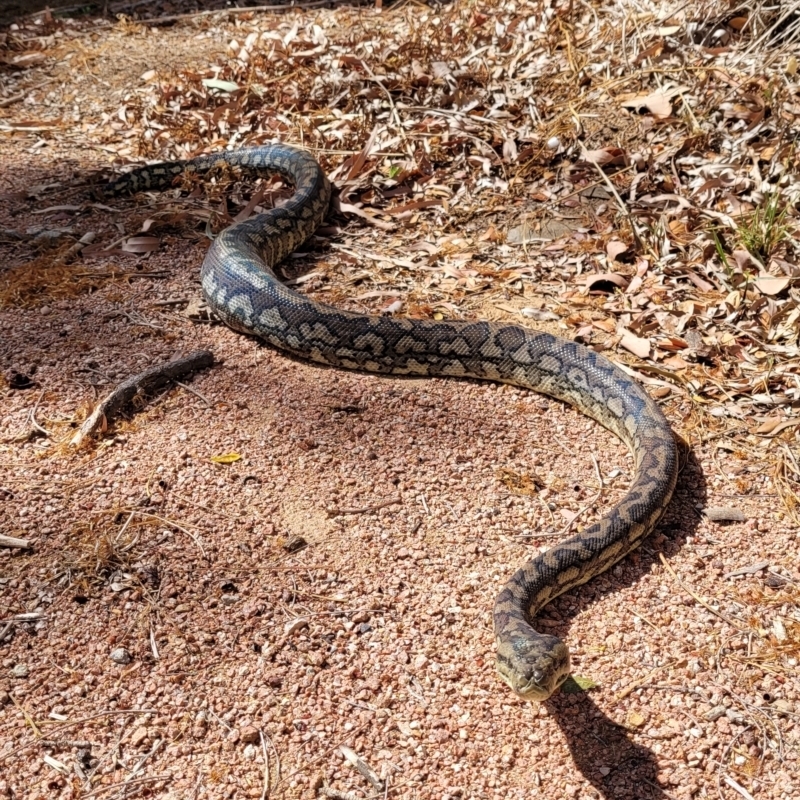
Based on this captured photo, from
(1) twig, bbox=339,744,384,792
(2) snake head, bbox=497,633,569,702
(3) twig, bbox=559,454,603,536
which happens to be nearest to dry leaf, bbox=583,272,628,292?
(3) twig, bbox=559,454,603,536

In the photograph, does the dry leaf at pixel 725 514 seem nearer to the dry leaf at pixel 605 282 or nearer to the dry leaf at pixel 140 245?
the dry leaf at pixel 605 282

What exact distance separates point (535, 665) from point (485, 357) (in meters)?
2.95

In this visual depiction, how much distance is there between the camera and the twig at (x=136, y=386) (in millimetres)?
5637

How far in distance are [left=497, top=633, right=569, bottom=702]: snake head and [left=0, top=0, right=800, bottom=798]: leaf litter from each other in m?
0.34

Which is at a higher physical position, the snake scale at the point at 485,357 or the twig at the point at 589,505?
the snake scale at the point at 485,357

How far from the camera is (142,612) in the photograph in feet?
14.8

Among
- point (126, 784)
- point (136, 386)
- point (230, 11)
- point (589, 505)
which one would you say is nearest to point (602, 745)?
point (589, 505)

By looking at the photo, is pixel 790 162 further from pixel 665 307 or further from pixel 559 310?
pixel 559 310

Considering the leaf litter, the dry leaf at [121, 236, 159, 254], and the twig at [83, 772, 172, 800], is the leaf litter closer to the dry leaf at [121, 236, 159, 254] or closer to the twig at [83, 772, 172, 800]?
the dry leaf at [121, 236, 159, 254]

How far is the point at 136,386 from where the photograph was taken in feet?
19.4

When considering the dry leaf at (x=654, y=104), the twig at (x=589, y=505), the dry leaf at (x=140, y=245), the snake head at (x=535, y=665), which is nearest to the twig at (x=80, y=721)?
the snake head at (x=535, y=665)

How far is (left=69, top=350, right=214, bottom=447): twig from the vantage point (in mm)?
5637

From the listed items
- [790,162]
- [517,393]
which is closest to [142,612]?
[517,393]

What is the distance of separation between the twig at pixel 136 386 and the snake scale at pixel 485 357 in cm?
65
